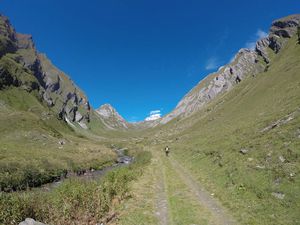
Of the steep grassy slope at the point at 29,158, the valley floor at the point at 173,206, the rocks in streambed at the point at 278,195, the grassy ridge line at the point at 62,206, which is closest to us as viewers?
the grassy ridge line at the point at 62,206

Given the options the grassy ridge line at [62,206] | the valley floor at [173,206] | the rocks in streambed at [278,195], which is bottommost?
the rocks in streambed at [278,195]

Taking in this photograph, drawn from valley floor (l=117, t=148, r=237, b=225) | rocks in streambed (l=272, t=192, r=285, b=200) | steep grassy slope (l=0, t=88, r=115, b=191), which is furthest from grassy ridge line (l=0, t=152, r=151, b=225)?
rocks in streambed (l=272, t=192, r=285, b=200)

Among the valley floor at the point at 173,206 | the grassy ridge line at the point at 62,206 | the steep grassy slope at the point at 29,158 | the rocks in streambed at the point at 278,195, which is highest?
the steep grassy slope at the point at 29,158

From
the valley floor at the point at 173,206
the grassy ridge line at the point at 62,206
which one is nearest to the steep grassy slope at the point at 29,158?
the grassy ridge line at the point at 62,206

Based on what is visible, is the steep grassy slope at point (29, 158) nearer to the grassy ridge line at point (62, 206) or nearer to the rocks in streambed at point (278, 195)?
the grassy ridge line at point (62, 206)

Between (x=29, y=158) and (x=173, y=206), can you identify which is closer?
(x=173, y=206)

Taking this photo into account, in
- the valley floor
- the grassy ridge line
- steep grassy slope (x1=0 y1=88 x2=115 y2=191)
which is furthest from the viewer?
steep grassy slope (x1=0 y1=88 x2=115 y2=191)

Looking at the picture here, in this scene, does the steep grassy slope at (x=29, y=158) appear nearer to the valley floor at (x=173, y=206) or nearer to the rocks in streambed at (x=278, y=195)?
the valley floor at (x=173, y=206)

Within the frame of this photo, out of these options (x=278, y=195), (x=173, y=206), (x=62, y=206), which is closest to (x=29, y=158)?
(x=62, y=206)

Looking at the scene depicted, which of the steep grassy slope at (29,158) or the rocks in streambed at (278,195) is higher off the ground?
the steep grassy slope at (29,158)

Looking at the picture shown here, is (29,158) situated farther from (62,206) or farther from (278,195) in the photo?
(278,195)

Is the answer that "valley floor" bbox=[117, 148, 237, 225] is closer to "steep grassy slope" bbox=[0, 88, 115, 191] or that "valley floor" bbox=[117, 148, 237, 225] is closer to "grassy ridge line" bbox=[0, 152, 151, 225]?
"grassy ridge line" bbox=[0, 152, 151, 225]

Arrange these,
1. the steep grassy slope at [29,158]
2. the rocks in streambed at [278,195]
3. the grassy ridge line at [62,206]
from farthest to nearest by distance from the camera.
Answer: the steep grassy slope at [29,158]
the rocks in streambed at [278,195]
the grassy ridge line at [62,206]

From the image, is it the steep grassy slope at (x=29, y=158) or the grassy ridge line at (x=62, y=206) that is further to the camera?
the steep grassy slope at (x=29, y=158)
